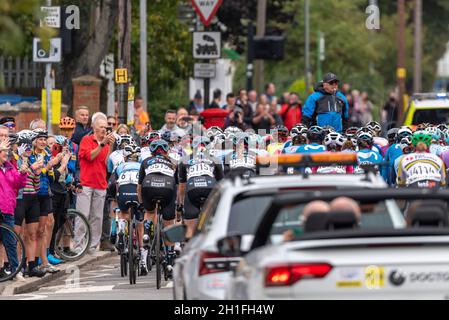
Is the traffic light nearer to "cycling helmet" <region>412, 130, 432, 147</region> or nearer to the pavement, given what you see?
the pavement

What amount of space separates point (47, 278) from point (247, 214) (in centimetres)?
949

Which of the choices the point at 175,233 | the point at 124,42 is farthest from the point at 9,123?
the point at 175,233

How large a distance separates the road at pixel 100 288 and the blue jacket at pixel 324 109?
417 centimetres

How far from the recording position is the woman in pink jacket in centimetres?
1977

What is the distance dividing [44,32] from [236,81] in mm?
55992

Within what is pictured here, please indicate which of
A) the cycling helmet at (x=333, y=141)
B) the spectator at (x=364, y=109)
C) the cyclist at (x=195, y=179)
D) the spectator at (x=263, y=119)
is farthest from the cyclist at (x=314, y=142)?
the spectator at (x=364, y=109)

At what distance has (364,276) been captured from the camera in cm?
971

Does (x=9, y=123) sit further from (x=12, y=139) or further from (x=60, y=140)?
(x=12, y=139)

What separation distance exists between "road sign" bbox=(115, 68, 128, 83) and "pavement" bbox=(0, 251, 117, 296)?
4.88 m

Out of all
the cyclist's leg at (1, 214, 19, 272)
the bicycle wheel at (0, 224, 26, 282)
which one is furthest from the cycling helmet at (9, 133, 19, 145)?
the bicycle wheel at (0, 224, 26, 282)

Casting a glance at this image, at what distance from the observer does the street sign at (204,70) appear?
3588 cm

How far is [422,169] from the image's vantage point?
19.0 metres

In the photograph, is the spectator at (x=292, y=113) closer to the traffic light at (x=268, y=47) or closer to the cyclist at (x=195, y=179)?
the traffic light at (x=268, y=47)

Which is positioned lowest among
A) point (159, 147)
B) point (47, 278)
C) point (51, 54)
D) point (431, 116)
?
point (47, 278)
